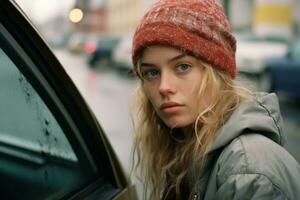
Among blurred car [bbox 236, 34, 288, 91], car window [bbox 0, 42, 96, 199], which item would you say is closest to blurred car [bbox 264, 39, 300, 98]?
blurred car [bbox 236, 34, 288, 91]

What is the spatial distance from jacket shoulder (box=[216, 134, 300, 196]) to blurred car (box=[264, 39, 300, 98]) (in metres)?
8.78

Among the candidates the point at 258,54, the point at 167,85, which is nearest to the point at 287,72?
the point at 258,54

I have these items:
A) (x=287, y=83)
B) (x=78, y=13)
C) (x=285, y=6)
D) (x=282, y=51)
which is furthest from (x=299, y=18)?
(x=78, y=13)

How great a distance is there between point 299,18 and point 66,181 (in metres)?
24.9

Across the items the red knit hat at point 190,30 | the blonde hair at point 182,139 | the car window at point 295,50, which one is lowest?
the car window at point 295,50

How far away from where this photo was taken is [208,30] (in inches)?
61.6

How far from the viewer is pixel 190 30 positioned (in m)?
1.54

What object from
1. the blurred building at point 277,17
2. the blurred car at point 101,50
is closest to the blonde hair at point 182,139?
the blurred car at point 101,50

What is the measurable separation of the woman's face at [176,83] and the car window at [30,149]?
439mm

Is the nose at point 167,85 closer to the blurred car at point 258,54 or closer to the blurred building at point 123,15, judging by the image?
the blurred car at point 258,54

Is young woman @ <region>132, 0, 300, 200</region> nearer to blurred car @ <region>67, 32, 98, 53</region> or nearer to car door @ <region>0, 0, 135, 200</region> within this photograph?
car door @ <region>0, 0, 135, 200</region>

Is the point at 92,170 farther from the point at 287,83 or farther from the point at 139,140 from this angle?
the point at 287,83

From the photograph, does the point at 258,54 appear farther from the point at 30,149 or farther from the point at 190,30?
the point at 190,30

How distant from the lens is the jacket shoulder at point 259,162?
1.25m
